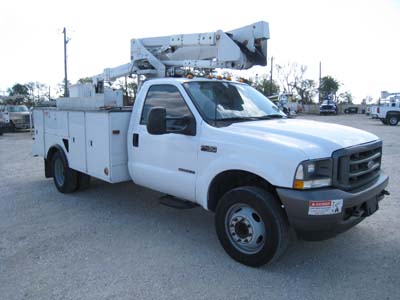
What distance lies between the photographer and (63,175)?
6883 mm

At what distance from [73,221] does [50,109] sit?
109 inches

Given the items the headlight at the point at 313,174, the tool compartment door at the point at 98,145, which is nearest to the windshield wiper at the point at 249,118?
the headlight at the point at 313,174

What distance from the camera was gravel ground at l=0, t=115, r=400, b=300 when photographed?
11.2ft

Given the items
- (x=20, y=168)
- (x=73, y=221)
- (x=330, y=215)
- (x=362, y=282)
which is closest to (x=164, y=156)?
(x=73, y=221)

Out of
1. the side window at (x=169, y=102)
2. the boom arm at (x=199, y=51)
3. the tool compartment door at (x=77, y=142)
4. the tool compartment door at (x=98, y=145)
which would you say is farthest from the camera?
the tool compartment door at (x=77, y=142)

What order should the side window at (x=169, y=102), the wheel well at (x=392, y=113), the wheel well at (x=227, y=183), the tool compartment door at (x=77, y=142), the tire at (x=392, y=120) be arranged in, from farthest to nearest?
the tire at (x=392, y=120) < the wheel well at (x=392, y=113) < the tool compartment door at (x=77, y=142) < the side window at (x=169, y=102) < the wheel well at (x=227, y=183)

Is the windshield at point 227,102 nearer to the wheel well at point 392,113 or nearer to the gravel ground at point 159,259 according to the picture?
the gravel ground at point 159,259

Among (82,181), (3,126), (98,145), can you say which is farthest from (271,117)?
(3,126)

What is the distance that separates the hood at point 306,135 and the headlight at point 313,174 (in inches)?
2.9

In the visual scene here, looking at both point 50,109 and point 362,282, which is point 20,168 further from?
point 362,282

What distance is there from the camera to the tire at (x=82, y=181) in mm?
6777

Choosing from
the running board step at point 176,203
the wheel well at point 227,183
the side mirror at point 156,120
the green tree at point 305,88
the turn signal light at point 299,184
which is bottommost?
the running board step at point 176,203

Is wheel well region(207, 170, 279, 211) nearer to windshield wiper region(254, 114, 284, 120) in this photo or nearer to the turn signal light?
the turn signal light

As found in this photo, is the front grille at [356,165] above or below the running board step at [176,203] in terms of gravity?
above
